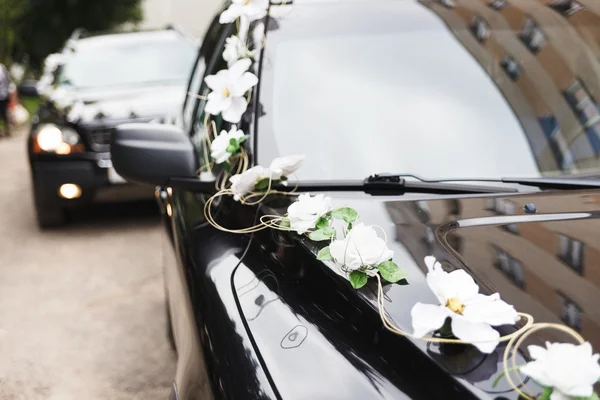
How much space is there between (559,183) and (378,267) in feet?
2.36

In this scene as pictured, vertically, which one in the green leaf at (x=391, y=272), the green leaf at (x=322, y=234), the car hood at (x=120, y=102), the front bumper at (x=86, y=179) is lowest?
the front bumper at (x=86, y=179)

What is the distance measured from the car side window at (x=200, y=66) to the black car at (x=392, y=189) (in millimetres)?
248

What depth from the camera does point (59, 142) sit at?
5625 millimetres

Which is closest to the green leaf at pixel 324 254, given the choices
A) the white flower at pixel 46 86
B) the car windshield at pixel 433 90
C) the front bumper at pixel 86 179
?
the car windshield at pixel 433 90

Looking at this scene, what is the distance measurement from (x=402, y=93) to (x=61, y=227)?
4628mm

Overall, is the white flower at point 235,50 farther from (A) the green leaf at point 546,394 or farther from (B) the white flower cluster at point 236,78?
(A) the green leaf at point 546,394

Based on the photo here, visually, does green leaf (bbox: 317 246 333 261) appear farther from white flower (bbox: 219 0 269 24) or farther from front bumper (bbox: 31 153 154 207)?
front bumper (bbox: 31 153 154 207)

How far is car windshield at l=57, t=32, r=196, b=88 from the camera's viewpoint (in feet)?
21.0

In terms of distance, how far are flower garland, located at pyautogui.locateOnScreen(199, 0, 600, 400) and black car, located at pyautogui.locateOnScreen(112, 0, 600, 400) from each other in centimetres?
2

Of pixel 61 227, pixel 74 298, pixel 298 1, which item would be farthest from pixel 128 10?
pixel 298 1

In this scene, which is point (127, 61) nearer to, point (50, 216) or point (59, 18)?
point (50, 216)

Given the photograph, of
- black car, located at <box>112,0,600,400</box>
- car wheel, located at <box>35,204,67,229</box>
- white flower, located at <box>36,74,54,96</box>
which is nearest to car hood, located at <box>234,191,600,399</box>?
black car, located at <box>112,0,600,400</box>

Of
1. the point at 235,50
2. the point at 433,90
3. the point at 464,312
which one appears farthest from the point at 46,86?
the point at 464,312

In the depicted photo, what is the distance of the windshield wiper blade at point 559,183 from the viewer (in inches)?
73.0
